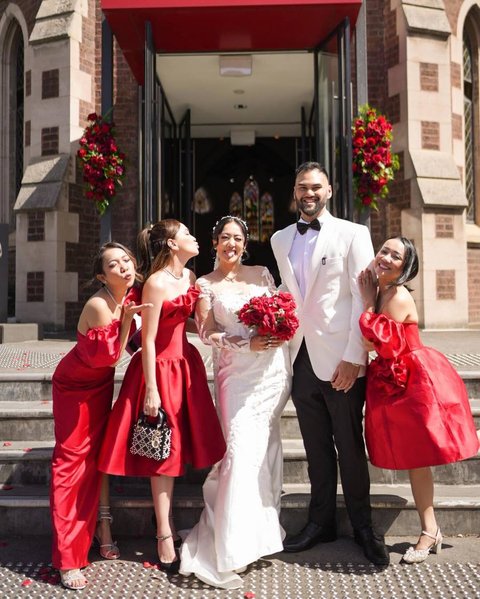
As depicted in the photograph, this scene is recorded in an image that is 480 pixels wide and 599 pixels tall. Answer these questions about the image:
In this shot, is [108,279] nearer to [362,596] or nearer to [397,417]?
[397,417]

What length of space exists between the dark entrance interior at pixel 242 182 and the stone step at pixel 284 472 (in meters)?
8.80

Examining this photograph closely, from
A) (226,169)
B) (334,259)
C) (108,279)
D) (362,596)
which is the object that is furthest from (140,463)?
(226,169)

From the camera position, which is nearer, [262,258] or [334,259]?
[334,259]

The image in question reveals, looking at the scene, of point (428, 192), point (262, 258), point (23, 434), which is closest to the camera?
point (23, 434)

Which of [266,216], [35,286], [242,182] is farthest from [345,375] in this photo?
[242,182]

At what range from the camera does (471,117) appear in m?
11.8

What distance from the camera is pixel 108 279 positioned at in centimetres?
315

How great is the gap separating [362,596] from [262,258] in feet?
33.8

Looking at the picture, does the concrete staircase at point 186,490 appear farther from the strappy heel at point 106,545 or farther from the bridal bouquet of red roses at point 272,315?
the bridal bouquet of red roses at point 272,315

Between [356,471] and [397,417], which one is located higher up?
[397,417]

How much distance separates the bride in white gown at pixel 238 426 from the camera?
9.63 ft

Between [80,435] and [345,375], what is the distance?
1480 mm

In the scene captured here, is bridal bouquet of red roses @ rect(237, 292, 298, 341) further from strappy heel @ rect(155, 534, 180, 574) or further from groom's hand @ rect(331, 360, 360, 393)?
strappy heel @ rect(155, 534, 180, 574)

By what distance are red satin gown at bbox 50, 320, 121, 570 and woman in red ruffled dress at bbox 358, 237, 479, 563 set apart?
1.40m
